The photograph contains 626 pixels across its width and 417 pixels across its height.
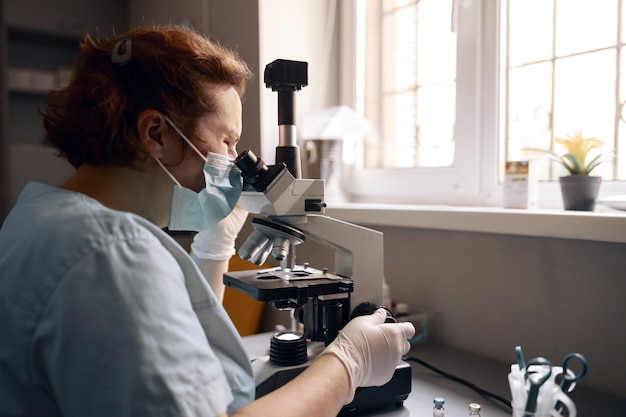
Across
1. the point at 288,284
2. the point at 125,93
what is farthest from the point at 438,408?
the point at 125,93

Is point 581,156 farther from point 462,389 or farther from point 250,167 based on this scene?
point 250,167

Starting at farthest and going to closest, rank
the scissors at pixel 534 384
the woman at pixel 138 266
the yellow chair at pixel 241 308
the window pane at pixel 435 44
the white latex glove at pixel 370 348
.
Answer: the yellow chair at pixel 241 308
the window pane at pixel 435 44
the white latex glove at pixel 370 348
the scissors at pixel 534 384
the woman at pixel 138 266

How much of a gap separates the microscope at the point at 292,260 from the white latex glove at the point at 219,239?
0.35 m

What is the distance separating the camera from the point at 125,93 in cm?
86

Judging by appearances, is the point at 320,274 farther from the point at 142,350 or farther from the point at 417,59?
the point at 417,59

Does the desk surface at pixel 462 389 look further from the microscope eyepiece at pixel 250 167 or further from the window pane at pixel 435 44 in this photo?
the window pane at pixel 435 44

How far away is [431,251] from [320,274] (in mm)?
578

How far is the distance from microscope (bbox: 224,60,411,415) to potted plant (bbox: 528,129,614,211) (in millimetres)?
555

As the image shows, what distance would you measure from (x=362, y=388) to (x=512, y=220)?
55 centimetres

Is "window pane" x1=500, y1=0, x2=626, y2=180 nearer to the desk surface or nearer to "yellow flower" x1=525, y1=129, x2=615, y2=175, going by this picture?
"yellow flower" x1=525, y1=129, x2=615, y2=175

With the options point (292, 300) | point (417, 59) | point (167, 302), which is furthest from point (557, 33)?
point (167, 302)

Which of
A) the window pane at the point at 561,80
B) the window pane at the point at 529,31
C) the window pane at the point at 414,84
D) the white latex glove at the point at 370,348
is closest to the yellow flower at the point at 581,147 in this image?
the window pane at the point at 561,80

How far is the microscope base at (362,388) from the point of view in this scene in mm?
950

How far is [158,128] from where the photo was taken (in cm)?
88
